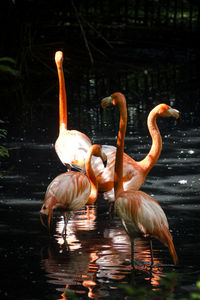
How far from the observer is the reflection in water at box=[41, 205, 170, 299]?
14.2 ft

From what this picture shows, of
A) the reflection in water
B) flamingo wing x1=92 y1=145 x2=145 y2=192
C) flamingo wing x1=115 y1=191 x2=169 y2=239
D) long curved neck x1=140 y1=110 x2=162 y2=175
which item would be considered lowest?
the reflection in water

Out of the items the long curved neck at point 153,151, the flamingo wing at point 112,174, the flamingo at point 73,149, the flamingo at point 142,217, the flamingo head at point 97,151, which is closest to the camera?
the flamingo at point 142,217

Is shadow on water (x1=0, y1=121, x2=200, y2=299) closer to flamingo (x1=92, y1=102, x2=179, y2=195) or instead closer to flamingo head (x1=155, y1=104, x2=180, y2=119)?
flamingo (x1=92, y1=102, x2=179, y2=195)

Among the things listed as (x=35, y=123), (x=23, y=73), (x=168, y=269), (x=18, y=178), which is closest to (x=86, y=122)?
(x=35, y=123)

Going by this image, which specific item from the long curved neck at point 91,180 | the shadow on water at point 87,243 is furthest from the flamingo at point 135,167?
the shadow on water at point 87,243

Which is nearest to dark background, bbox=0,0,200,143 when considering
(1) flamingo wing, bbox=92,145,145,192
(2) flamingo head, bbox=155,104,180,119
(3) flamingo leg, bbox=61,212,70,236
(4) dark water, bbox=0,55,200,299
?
(4) dark water, bbox=0,55,200,299

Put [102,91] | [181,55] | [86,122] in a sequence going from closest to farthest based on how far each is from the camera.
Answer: [86,122], [102,91], [181,55]

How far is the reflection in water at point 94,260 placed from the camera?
432 centimetres

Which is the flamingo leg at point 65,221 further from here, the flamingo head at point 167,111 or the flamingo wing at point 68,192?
the flamingo head at point 167,111

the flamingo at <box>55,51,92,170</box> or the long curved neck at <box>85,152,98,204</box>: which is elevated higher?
the flamingo at <box>55,51,92,170</box>

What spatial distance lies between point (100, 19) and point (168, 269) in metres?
13.5

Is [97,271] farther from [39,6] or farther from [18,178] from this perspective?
[39,6]

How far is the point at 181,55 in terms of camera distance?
17.0 meters

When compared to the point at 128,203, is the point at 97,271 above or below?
below
